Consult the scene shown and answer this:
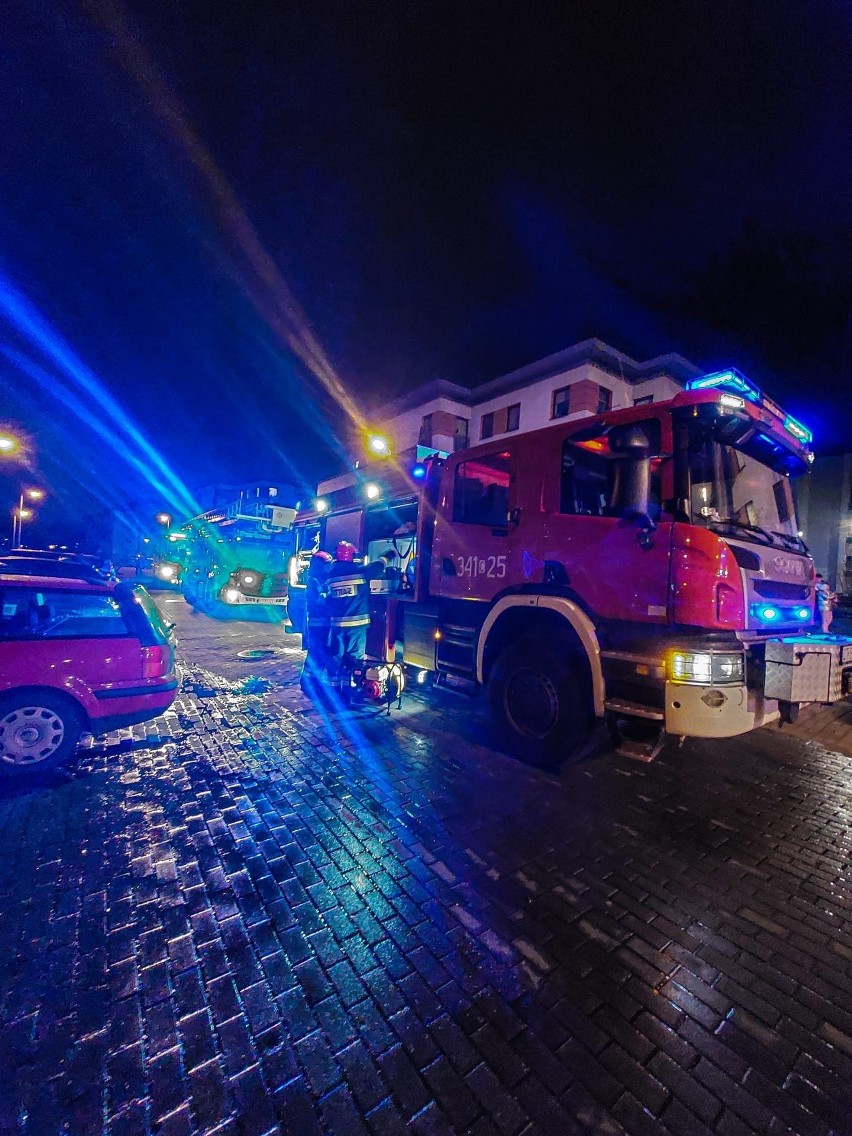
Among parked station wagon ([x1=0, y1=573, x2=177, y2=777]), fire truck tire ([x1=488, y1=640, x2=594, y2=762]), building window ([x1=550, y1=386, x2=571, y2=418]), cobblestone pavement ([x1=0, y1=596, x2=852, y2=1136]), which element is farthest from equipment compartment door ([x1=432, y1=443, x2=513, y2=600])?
building window ([x1=550, y1=386, x2=571, y2=418])

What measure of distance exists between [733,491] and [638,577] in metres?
1.12

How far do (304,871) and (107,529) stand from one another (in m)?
43.0

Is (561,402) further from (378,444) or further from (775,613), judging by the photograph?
(775,613)

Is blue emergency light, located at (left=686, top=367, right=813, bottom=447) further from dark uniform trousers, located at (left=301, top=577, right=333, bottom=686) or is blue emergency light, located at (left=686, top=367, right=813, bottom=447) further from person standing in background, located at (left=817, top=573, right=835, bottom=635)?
dark uniform trousers, located at (left=301, top=577, right=333, bottom=686)

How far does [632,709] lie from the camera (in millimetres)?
3631

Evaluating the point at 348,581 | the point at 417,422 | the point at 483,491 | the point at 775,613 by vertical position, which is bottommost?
the point at 775,613

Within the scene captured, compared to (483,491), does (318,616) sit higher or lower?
lower

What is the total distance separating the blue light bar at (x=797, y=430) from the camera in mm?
4164

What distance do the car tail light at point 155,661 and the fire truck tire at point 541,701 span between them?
3302 mm

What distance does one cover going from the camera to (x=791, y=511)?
4.67 metres

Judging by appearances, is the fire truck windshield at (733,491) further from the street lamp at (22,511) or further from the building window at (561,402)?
the street lamp at (22,511)

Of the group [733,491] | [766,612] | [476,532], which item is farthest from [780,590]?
[476,532]

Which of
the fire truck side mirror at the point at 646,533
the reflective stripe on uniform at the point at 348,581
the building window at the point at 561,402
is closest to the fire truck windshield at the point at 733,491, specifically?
the fire truck side mirror at the point at 646,533

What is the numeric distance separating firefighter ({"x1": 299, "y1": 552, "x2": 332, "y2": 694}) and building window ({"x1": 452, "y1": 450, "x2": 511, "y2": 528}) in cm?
208
